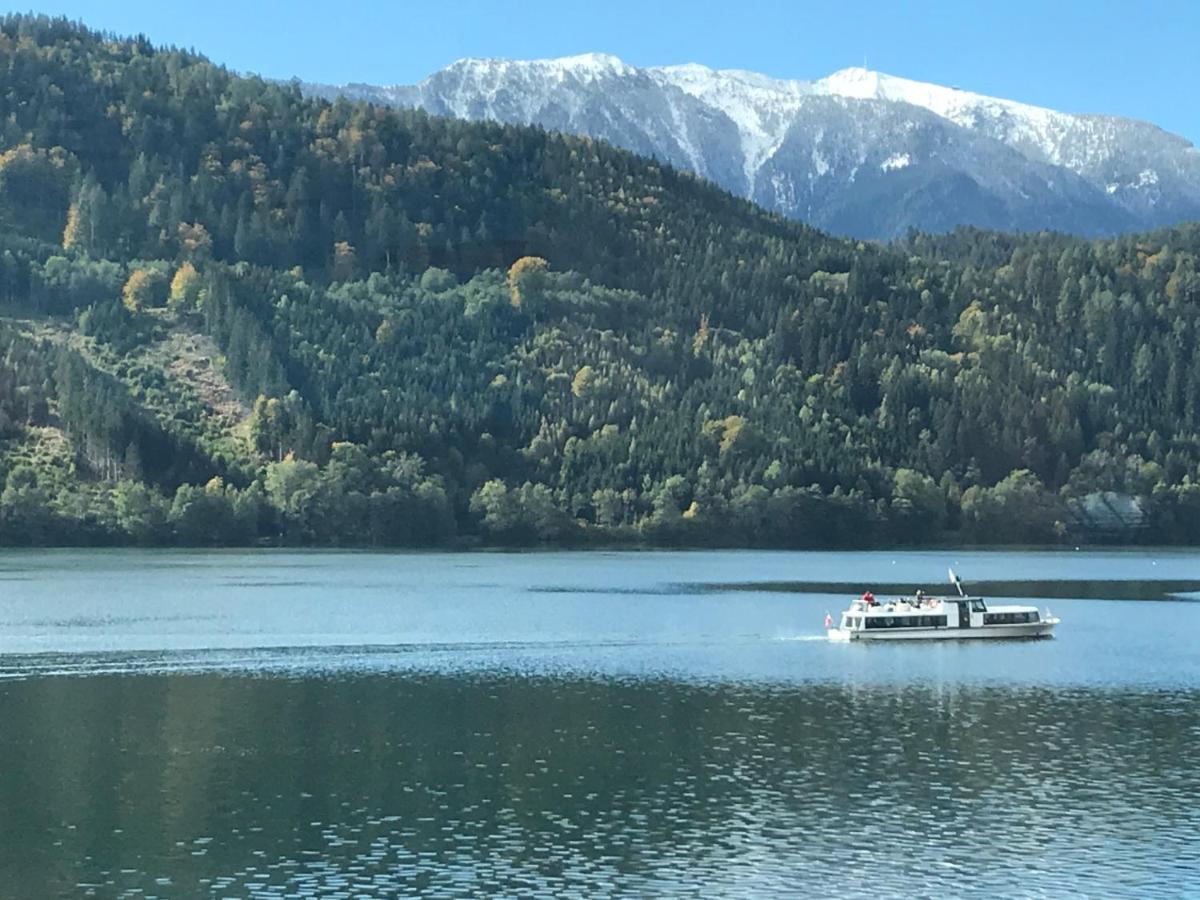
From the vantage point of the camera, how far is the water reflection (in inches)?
2724

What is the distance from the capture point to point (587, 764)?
91.1 m

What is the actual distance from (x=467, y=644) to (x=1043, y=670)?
43.7 metres

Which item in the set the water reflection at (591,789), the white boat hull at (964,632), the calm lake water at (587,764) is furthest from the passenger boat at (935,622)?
the water reflection at (591,789)

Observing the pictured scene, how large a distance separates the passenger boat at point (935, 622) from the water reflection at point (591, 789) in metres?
33.4

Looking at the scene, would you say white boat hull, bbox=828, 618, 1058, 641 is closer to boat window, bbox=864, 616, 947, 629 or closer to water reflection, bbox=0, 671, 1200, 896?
boat window, bbox=864, 616, 947, 629

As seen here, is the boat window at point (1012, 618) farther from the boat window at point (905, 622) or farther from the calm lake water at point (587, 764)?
the boat window at point (905, 622)

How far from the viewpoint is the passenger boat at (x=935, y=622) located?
155 meters

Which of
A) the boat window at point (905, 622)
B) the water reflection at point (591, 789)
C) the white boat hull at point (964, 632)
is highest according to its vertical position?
the boat window at point (905, 622)

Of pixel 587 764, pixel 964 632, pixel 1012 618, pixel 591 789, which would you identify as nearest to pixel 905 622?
pixel 964 632

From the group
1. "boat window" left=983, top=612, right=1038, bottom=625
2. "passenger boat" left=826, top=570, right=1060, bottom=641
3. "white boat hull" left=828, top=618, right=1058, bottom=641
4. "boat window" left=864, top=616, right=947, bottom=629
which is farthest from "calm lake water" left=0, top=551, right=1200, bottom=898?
"boat window" left=864, top=616, right=947, bottom=629

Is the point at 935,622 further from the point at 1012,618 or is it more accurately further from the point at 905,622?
the point at 1012,618

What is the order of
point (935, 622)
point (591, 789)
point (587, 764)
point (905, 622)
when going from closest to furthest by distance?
1. point (591, 789)
2. point (587, 764)
3. point (905, 622)
4. point (935, 622)

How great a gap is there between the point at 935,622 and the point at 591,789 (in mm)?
78245

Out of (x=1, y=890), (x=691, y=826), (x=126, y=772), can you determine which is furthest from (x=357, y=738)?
(x=1, y=890)
